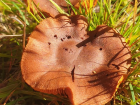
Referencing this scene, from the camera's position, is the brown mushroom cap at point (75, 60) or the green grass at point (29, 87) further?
the green grass at point (29, 87)

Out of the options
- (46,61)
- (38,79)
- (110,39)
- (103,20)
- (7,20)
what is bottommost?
(38,79)

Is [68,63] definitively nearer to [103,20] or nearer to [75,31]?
[75,31]

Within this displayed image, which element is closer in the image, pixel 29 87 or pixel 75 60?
pixel 75 60

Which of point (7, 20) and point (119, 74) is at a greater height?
point (7, 20)

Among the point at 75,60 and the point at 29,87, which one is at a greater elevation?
the point at 75,60

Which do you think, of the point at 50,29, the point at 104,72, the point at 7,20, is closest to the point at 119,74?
the point at 104,72

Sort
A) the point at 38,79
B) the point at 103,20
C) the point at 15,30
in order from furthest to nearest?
1. the point at 15,30
2. the point at 103,20
3. the point at 38,79

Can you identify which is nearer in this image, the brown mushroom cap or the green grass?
the brown mushroom cap

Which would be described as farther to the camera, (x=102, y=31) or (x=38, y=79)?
(x=102, y=31)
